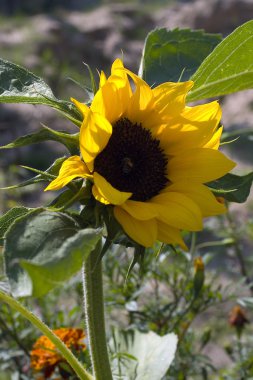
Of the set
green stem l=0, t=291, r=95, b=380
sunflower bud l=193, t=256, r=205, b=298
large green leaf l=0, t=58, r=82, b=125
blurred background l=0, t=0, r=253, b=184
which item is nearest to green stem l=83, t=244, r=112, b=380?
green stem l=0, t=291, r=95, b=380

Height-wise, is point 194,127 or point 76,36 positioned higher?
point 194,127

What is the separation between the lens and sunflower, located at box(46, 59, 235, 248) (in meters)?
0.54

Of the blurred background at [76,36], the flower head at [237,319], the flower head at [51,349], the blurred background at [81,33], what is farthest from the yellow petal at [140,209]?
the blurred background at [81,33]

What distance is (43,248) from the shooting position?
1.55ft

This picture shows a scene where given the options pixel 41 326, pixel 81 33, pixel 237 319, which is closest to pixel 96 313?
pixel 41 326

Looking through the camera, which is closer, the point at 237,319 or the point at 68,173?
the point at 68,173

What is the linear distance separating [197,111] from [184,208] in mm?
101

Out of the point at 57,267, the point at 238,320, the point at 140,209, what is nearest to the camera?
the point at 57,267

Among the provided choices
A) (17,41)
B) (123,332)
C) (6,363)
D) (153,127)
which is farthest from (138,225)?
(17,41)

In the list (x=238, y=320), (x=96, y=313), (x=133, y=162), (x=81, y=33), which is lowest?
(x=81, y=33)

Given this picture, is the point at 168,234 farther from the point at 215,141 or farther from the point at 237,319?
the point at 237,319

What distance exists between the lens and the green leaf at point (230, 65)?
583 mm

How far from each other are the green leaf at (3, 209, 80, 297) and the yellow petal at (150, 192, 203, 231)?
0.24 ft

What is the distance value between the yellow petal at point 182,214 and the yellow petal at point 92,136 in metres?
0.07
